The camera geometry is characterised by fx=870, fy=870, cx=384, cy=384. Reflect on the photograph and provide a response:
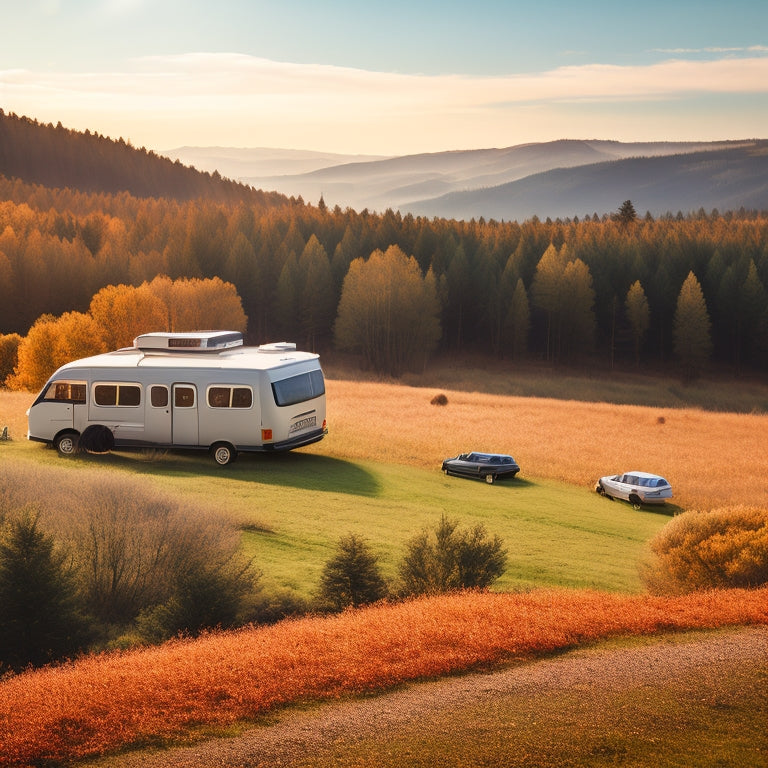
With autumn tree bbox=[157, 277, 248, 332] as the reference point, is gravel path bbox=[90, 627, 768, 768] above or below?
below

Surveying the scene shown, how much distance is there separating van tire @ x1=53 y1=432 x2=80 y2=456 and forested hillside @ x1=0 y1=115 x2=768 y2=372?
63806 millimetres

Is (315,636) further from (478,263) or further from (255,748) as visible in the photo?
(478,263)

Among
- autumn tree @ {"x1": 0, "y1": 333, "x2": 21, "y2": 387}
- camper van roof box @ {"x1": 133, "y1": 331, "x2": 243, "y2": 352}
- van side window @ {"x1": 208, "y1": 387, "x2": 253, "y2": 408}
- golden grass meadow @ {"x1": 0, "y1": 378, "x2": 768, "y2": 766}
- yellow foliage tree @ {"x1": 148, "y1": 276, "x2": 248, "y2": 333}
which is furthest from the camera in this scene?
yellow foliage tree @ {"x1": 148, "y1": 276, "x2": 248, "y2": 333}

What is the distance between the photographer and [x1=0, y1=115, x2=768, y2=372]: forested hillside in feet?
306

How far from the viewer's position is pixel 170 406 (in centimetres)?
2628

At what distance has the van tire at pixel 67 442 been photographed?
1045 inches

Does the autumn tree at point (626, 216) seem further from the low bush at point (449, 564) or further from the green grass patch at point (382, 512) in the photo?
the low bush at point (449, 564)

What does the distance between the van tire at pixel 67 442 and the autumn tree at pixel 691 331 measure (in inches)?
2892

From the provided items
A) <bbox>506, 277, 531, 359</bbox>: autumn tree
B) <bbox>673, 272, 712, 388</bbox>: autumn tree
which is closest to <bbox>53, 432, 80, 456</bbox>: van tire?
<bbox>506, 277, 531, 359</bbox>: autumn tree

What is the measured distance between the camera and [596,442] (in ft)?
136

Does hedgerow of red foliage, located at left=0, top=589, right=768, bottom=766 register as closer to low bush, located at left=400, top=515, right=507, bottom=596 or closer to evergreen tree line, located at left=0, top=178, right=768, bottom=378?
low bush, located at left=400, top=515, right=507, bottom=596

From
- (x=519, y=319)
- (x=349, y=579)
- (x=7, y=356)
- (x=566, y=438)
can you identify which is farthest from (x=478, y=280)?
(x=349, y=579)

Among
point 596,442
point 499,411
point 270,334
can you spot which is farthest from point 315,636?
point 270,334

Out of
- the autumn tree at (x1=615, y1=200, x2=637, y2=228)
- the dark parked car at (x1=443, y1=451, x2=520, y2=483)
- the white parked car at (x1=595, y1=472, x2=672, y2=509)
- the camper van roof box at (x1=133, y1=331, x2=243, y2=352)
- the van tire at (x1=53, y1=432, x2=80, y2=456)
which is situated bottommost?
the white parked car at (x1=595, y1=472, x2=672, y2=509)
